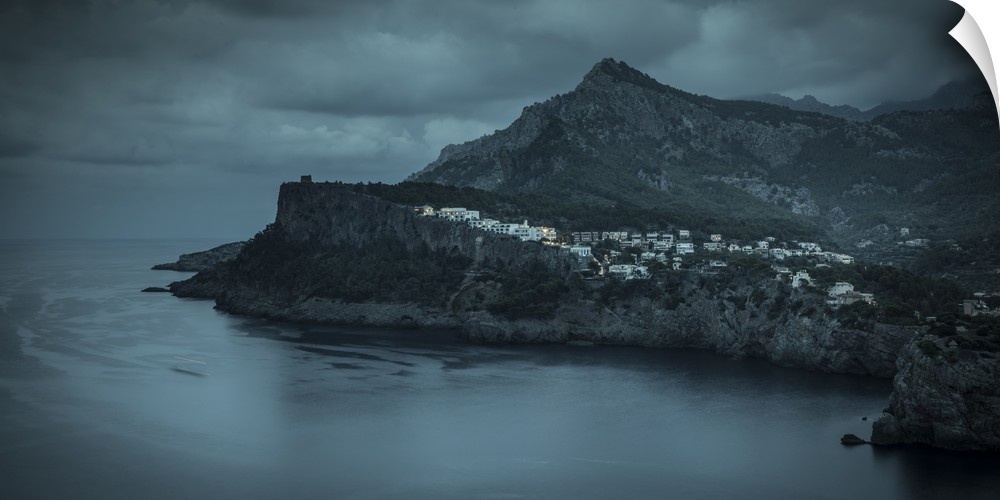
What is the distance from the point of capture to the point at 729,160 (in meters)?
58.7

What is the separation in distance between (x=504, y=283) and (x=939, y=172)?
105 feet

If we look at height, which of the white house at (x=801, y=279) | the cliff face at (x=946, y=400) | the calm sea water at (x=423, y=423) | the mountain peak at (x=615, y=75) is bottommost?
the calm sea water at (x=423, y=423)

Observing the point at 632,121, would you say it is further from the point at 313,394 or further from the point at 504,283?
the point at 313,394

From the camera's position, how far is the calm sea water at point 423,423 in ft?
46.0

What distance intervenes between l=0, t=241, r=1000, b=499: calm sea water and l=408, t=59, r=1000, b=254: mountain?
67.1 feet

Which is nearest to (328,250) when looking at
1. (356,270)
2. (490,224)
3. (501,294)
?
(356,270)

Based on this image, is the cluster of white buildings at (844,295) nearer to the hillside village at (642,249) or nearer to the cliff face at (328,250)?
the hillside village at (642,249)

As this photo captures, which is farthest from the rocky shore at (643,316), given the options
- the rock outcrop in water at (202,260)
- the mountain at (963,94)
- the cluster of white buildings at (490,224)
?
the rock outcrop in water at (202,260)

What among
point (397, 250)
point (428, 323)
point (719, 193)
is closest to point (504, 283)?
point (428, 323)

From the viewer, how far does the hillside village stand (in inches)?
1248

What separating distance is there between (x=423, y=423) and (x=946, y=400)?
397 inches

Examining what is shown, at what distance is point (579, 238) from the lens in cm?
3894

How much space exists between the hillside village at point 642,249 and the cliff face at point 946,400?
12688 mm

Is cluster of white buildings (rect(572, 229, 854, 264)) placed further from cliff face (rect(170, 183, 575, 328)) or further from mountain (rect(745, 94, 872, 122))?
mountain (rect(745, 94, 872, 122))
